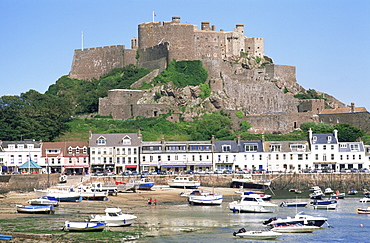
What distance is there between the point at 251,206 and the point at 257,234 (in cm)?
1406

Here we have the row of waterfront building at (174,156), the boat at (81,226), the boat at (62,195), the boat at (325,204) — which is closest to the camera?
the boat at (81,226)

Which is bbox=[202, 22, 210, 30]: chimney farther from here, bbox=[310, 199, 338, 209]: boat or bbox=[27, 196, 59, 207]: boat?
bbox=[27, 196, 59, 207]: boat

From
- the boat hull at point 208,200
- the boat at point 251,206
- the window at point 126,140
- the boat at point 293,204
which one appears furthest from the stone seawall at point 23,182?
the boat at point 293,204


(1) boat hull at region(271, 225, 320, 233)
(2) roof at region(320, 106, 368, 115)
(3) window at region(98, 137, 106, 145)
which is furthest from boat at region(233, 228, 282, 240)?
(2) roof at region(320, 106, 368, 115)

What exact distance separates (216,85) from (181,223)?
6534cm

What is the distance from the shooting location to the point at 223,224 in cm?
5012

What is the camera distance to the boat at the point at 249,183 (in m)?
75.9

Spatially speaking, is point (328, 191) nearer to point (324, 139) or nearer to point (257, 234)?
point (324, 139)

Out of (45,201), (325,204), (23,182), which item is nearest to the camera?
(45,201)

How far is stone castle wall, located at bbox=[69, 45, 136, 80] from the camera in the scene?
12469 cm

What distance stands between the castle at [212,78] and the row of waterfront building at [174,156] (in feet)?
76.0

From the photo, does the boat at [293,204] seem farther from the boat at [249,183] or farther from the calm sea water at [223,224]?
the boat at [249,183]

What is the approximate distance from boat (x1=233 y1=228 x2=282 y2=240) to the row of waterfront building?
40.6 meters

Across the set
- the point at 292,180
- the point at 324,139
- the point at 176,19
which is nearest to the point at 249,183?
the point at 292,180
